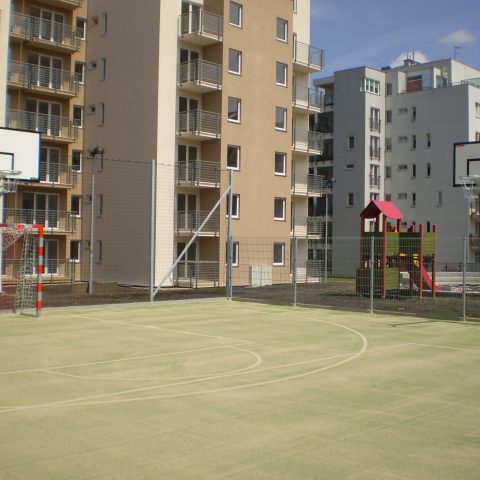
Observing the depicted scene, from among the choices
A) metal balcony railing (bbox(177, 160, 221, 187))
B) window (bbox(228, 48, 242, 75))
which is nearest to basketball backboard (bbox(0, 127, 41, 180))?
metal balcony railing (bbox(177, 160, 221, 187))

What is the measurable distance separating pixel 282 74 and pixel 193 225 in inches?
478

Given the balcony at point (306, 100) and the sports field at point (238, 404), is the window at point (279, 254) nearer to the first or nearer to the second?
the balcony at point (306, 100)

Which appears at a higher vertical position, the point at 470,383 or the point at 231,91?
the point at 231,91

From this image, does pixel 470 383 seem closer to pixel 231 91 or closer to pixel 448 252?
pixel 231 91

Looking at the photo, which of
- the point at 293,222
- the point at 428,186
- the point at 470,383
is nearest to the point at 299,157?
the point at 293,222

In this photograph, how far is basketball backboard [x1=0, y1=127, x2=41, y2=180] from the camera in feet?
73.8

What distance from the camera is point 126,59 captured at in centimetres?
3766

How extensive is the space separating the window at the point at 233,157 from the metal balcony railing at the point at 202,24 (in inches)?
234

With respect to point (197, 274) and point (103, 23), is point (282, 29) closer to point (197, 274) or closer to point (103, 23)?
point (103, 23)

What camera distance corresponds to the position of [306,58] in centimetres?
4459

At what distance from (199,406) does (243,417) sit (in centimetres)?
75

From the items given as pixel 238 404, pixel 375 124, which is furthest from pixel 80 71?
pixel 238 404

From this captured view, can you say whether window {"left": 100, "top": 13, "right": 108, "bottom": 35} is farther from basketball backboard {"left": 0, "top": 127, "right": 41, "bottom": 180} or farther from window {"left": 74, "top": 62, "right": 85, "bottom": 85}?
basketball backboard {"left": 0, "top": 127, "right": 41, "bottom": 180}

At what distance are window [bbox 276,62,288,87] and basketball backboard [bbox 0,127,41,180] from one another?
2151 centimetres
